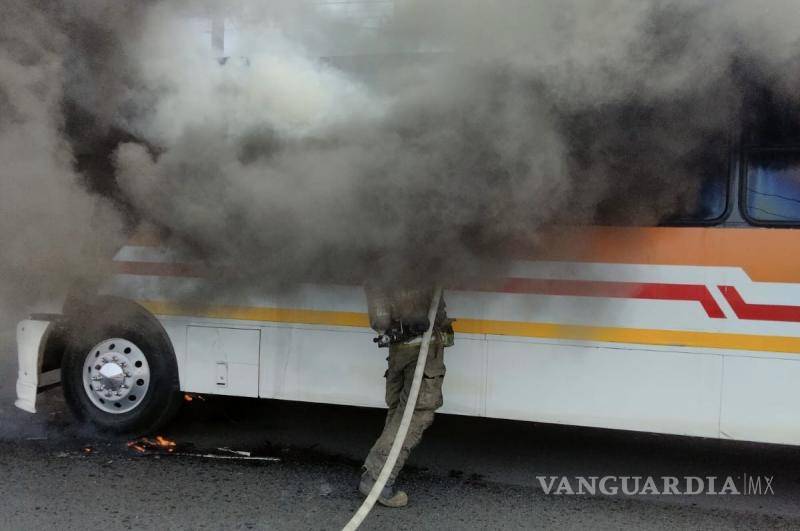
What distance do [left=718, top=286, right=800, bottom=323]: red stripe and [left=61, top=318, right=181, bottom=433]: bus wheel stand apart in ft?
12.3

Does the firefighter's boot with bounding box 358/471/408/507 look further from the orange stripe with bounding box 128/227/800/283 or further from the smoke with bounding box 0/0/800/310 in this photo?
the orange stripe with bounding box 128/227/800/283

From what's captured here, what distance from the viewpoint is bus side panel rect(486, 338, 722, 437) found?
13.4 ft

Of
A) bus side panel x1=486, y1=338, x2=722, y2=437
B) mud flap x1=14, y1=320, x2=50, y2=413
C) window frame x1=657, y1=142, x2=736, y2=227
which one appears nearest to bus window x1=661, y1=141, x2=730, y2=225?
window frame x1=657, y1=142, x2=736, y2=227

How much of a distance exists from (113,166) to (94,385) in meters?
1.76

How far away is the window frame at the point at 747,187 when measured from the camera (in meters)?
3.98

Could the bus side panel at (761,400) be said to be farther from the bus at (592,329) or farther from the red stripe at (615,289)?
the red stripe at (615,289)

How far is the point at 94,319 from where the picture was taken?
511cm

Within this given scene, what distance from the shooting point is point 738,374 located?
13.1 ft

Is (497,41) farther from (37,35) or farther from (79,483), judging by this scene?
(79,483)

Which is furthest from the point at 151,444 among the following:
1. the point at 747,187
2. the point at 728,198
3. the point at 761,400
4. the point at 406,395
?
the point at 747,187

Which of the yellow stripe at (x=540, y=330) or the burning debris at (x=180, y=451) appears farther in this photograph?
the burning debris at (x=180, y=451)

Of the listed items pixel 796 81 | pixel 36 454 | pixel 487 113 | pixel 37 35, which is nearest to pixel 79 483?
pixel 36 454

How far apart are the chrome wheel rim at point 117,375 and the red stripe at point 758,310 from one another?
3.95 meters

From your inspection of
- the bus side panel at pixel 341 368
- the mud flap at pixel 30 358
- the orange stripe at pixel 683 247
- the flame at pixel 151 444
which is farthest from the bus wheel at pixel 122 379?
the orange stripe at pixel 683 247
